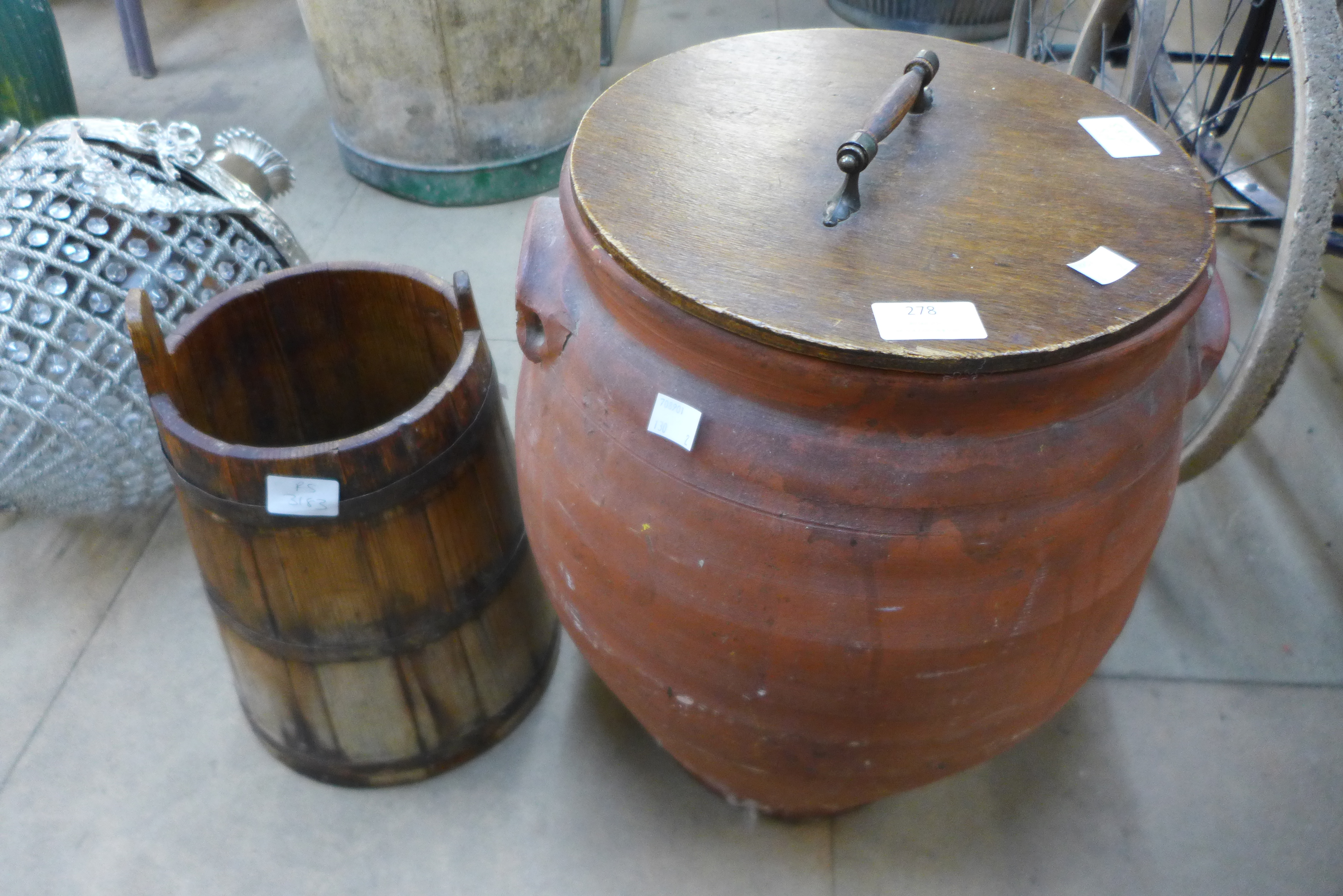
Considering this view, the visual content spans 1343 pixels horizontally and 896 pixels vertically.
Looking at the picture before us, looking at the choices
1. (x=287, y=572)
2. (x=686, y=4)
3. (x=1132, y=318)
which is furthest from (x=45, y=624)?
(x=686, y=4)

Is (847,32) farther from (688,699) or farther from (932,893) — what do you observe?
(932,893)

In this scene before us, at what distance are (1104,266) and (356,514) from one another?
844mm

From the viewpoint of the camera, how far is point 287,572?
119cm

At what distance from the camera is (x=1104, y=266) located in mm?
882

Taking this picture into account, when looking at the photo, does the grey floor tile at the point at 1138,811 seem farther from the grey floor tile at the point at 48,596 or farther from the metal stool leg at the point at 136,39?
the metal stool leg at the point at 136,39

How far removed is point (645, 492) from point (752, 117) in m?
0.46

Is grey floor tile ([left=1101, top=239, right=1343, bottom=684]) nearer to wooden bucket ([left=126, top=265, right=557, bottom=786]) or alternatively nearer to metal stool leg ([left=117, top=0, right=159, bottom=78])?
wooden bucket ([left=126, top=265, right=557, bottom=786])

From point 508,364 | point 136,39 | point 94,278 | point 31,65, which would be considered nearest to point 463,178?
point 508,364

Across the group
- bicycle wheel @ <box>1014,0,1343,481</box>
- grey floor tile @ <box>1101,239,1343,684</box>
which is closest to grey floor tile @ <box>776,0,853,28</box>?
bicycle wheel @ <box>1014,0,1343,481</box>

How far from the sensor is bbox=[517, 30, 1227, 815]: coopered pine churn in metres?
0.84

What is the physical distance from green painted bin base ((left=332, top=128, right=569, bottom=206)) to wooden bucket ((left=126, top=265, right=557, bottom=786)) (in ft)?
4.11

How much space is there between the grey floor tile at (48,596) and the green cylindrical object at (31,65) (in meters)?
1.17

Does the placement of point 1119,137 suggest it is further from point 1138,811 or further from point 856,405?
point 1138,811

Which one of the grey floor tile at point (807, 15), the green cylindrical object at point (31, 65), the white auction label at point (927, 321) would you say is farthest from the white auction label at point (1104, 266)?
the grey floor tile at point (807, 15)
